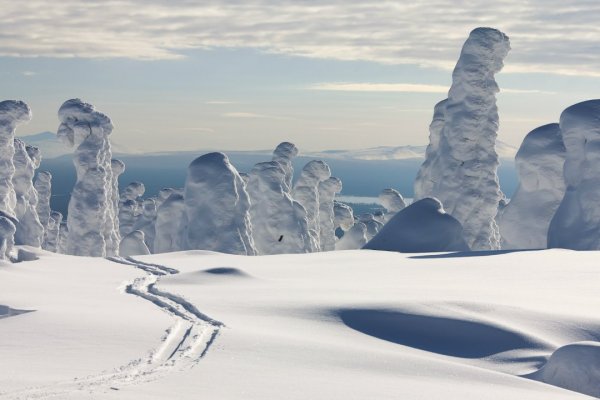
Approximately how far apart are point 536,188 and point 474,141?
630cm

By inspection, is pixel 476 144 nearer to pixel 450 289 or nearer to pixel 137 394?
pixel 450 289

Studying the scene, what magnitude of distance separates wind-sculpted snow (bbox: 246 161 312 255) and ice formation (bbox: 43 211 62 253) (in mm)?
28002

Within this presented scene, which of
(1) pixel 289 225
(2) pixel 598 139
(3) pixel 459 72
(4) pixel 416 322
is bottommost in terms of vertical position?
(1) pixel 289 225

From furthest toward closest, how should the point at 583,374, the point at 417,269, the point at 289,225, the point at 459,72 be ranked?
the point at 289,225
the point at 459,72
the point at 417,269
the point at 583,374

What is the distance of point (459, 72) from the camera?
39188 mm

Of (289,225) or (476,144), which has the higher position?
(476,144)

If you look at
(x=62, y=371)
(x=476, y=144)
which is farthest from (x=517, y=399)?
(x=476, y=144)

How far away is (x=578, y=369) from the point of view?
36.0 feet

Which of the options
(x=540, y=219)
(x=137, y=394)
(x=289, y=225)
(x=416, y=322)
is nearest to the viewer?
(x=137, y=394)

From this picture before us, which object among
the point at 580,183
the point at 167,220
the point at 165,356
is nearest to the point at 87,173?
the point at 167,220

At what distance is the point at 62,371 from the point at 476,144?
32322 millimetres

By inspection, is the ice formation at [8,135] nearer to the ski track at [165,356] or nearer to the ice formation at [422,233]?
the ice formation at [422,233]

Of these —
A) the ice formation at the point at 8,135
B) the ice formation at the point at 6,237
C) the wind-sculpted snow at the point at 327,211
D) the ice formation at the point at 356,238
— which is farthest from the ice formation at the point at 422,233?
the wind-sculpted snow at the point at 327,211

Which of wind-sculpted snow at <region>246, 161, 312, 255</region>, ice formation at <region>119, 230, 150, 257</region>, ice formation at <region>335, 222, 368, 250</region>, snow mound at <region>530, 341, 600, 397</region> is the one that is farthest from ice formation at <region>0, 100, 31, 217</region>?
snow mound at <region>530, 341, 600, 397</region>
